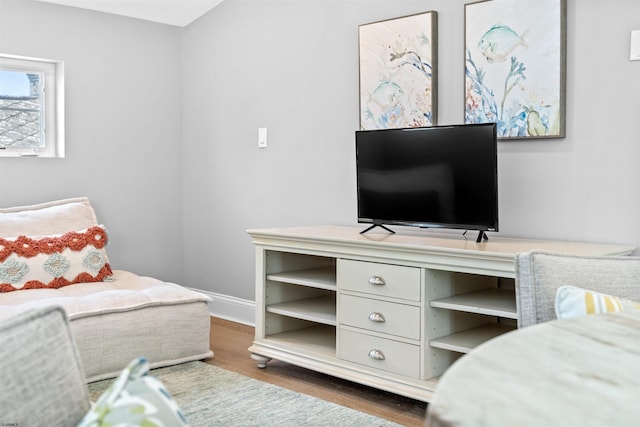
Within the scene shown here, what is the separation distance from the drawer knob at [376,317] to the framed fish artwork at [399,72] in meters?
0.97

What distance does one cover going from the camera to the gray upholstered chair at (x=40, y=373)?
2.64 ft

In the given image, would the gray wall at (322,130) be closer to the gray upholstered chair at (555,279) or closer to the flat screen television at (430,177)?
the flat screen television at (430,177)

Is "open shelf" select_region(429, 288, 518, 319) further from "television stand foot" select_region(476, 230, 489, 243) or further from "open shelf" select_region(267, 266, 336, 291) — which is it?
"open shelf" select_region(267, 266, 336, 291)

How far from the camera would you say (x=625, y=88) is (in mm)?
2625

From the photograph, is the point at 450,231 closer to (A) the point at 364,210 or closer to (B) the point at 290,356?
(A) the point at 364,210

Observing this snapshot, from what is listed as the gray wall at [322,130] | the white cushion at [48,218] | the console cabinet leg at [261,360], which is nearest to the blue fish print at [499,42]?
the gray wall at [322,130]

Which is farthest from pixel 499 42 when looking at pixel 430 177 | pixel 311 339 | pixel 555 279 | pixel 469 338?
pixel 555 279

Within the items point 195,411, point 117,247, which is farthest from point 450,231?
point 117,247

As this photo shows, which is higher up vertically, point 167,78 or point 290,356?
point 167,78

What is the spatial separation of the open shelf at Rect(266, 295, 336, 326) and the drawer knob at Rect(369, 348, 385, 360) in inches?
10.3

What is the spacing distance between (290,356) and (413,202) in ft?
3.08

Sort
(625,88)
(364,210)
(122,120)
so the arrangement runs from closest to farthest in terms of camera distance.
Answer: (625,88), (364,210), (122,120)

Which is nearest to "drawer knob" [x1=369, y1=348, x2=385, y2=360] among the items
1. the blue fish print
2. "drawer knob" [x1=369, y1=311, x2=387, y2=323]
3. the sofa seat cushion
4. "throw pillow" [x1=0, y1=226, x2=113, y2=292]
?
"drawer knob" [x1=369, y1=311, x2=387, y2=323]

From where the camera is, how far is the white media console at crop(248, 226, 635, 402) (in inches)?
101
